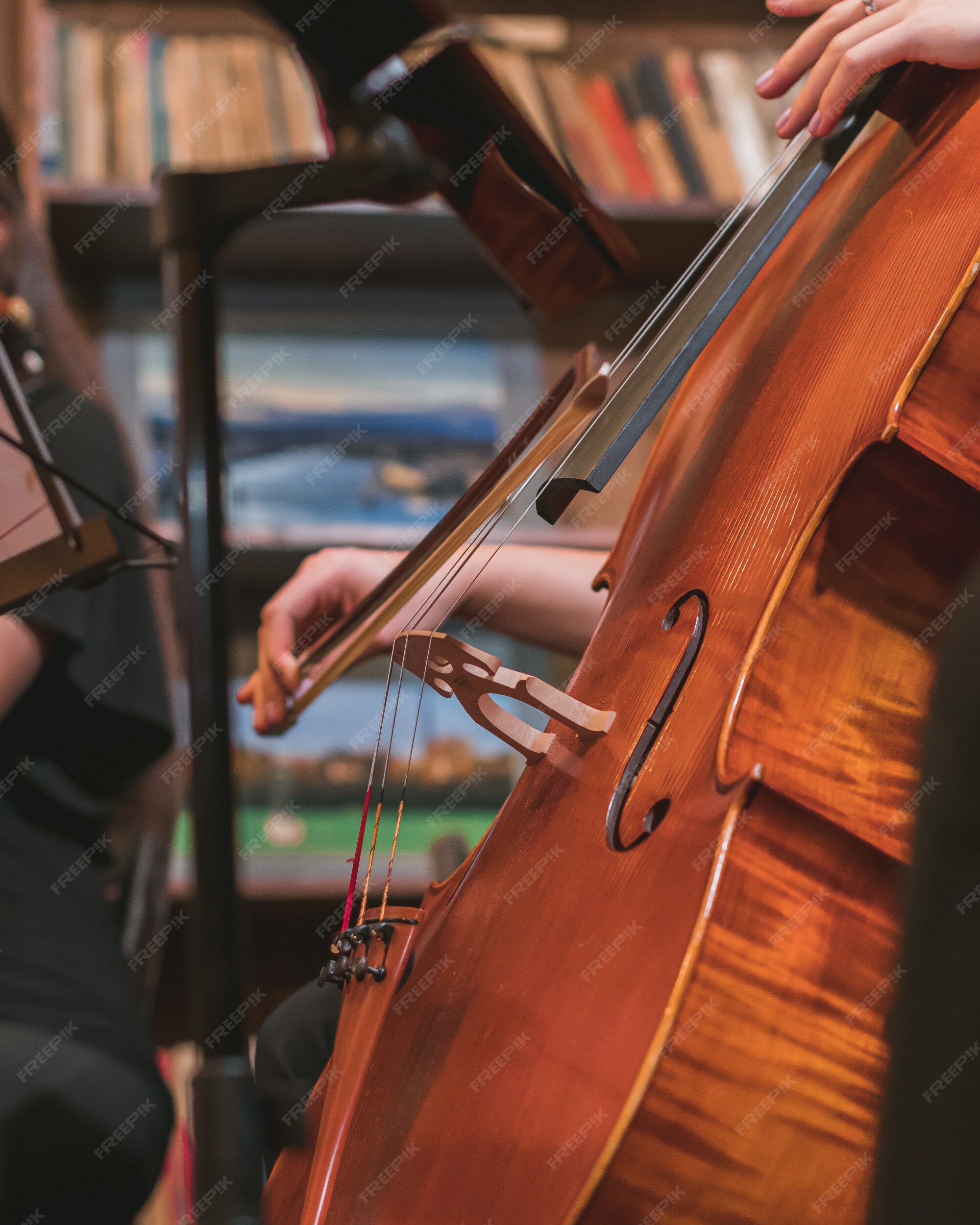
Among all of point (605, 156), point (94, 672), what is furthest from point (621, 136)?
point (94, 672)

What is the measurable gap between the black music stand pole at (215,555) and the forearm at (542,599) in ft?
0.90

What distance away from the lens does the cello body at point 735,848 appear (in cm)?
37

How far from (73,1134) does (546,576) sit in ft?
1.77

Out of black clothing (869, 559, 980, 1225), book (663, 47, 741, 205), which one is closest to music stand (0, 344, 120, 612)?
black clothing (869, 559, 980, 1225)

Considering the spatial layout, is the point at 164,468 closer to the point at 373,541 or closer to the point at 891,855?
the point at 373,541

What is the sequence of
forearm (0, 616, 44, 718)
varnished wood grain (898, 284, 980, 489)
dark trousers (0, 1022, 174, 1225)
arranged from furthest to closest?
forearm (0, 616, 44, 718) → dark trousers (0, 1022, 174, 1225) → varnished wood grain (898, 284, 980, 489)

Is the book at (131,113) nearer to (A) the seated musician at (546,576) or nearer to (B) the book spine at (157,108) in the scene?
(B) the book spine at (157,108)

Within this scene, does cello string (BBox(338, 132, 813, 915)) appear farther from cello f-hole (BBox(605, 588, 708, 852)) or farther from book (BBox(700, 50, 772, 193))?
book (BBox(700, 50, 772, 193))

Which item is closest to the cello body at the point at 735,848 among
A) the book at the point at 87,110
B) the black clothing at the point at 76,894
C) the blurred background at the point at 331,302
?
the black clothing at the point at 76,894

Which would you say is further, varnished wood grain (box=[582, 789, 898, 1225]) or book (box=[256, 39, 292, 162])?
book (box=[256, 39, 292, 162])

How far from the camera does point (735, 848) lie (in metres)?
0.39

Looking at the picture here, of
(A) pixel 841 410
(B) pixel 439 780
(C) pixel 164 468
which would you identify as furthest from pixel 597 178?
(A) pixel 841 410

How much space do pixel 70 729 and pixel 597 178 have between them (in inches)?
42.0

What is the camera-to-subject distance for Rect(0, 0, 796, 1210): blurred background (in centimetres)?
149
